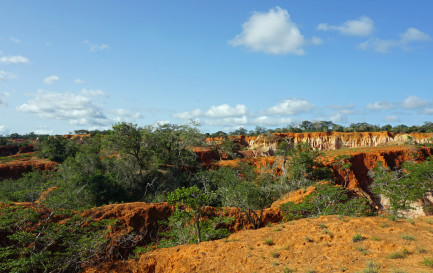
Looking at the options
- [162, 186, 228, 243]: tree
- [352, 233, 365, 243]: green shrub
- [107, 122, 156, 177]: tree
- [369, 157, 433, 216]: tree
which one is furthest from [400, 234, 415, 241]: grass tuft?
[107, 122, 156, 177]: tree

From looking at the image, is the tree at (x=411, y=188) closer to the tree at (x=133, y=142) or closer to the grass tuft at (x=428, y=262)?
the grass tuft at (x=428, y=262)

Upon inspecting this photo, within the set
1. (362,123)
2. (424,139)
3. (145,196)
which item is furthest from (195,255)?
(362,123)

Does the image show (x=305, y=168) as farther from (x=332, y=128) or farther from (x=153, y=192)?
(x=332, y=128)

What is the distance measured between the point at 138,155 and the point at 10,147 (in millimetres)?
48182

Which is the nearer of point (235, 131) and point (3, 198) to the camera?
point (3, 198)

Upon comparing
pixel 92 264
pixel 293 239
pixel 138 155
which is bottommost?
pixel 92 264

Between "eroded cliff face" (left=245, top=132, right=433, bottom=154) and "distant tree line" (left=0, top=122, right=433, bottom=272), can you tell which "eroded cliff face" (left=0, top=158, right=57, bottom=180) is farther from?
"eroded cliff face" (left=245, top=132, right=433, bottom=154)

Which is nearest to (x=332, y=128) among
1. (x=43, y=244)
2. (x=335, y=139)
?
(x=335, y=139)

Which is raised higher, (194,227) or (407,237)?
(407,237)

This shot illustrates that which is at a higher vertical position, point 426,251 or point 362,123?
point 362,123

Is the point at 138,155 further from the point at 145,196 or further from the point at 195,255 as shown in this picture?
the point at 195,255

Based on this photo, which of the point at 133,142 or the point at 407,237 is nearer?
the point at 407,237

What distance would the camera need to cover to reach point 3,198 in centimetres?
1698

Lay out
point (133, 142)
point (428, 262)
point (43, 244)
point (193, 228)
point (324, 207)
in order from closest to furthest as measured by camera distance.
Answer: point (428, 262)
point (43, 244)
point (193, 228)
point (324, 207)
point (133, 142)
